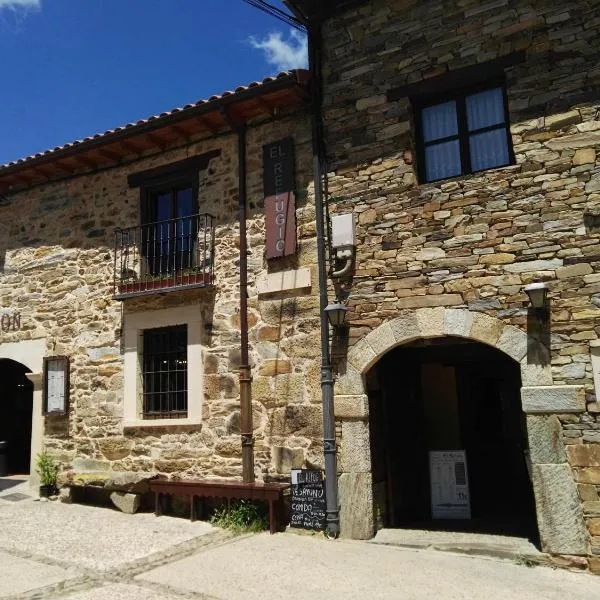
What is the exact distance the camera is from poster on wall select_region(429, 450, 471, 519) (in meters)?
7.15

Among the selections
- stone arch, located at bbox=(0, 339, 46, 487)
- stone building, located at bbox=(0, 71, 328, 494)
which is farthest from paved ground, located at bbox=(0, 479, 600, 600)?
stone arch, located at bbox=(0, 339, 46, 487)

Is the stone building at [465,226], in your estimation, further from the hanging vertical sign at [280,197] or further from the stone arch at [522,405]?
the hanging vertical sign at [280,197]

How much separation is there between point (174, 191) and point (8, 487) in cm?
549

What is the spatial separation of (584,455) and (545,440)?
1.16 ft

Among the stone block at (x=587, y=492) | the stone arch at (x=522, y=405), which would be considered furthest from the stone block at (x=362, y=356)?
the stone block at (x=587, y=492)

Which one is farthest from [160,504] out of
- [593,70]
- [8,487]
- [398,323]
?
[593,70]

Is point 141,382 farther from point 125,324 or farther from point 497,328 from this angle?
point 497,328

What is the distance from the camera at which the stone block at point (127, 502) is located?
746 cm

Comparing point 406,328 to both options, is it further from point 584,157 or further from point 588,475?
point 584,157

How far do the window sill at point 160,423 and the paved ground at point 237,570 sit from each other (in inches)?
50.8

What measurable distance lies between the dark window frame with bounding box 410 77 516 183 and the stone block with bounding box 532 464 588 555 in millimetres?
3210

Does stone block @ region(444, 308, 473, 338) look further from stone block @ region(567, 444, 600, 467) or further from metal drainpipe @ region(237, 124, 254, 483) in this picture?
metal drainpipe @ region(237, 124, 254, 483)

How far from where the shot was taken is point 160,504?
7.42 meters

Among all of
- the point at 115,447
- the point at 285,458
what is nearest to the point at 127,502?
the point at 115,447
